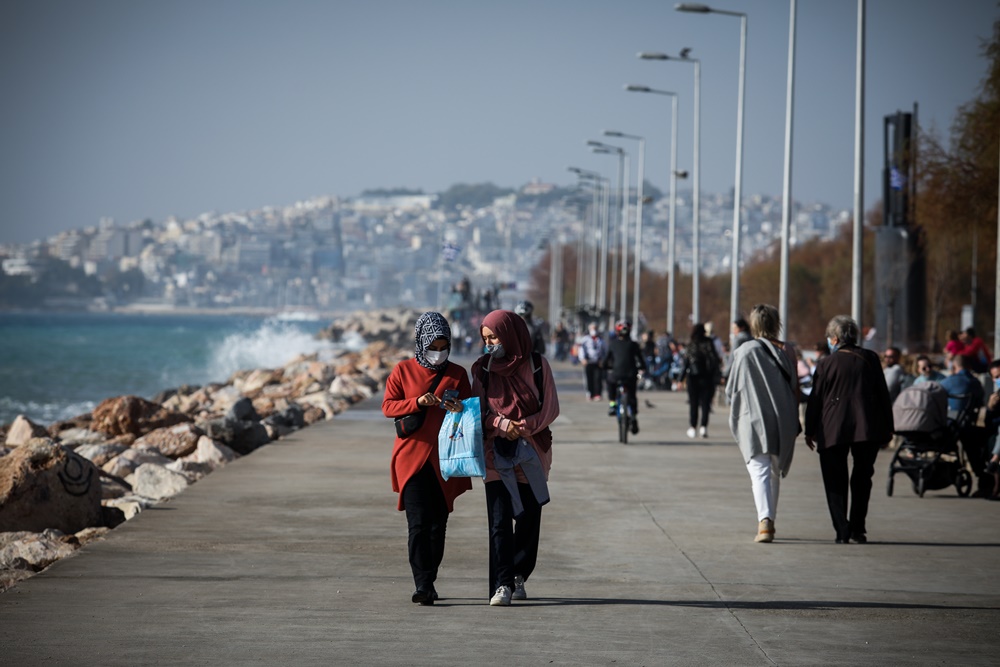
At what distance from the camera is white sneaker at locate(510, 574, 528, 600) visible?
9227mm

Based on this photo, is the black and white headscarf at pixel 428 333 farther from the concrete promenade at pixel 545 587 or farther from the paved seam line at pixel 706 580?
the paved seam line at pixel 706 580

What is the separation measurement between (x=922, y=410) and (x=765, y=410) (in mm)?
3572

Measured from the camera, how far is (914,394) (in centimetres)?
1508

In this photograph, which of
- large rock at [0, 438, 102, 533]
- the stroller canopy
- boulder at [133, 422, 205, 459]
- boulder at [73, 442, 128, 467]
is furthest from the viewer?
boulder at [73, 442, 128, 467]

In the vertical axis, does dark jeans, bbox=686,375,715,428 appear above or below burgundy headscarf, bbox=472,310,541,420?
below

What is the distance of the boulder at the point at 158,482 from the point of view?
16.3 meters

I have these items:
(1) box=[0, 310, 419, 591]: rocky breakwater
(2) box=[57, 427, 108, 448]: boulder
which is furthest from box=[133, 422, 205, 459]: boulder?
(2) box=[57, 427, 108, 448]: boulder

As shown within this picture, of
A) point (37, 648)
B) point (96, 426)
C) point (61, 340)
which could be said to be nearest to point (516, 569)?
point (37, 648)

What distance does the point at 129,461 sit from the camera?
19219mm

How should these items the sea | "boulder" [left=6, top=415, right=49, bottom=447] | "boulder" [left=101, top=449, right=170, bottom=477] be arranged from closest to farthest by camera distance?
"boulder" [left=101, top=449, right=170, bottom=477] < "boulder" [left=6, top=415, right=49, bottom=447] < the sea

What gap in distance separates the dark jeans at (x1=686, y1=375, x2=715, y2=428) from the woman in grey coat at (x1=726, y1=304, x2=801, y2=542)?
10.1 m

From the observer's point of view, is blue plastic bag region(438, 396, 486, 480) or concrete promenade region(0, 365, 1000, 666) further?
blue plastic bag region(438, 396, 486, 480)

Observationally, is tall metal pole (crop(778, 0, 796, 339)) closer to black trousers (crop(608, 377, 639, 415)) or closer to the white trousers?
black trousers (crop(608, 377, 639, 415))

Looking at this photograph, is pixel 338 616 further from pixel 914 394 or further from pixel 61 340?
pixel 61 340
